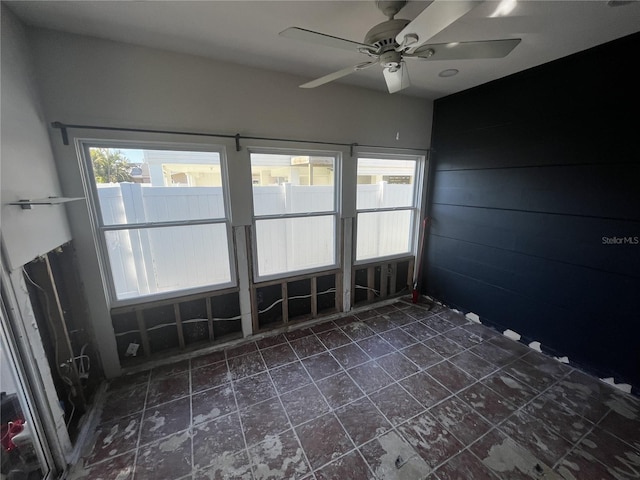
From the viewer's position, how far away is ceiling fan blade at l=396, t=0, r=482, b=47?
2.96ft

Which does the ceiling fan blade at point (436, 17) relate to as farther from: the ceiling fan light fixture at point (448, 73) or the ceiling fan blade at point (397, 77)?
the ceiling fan light fixture at point (448, 73)

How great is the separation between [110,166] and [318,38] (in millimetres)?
1958

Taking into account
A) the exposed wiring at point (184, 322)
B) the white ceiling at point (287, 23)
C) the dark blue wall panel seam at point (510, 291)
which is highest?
the white ceiling at point (287, 23)

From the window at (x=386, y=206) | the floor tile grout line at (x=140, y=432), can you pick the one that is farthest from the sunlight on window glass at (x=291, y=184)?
the floor tile grout line at (x=140, y=432)

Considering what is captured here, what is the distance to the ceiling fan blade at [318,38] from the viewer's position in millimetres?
1151

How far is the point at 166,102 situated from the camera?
2.08 m

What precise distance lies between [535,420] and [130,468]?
8.95 feet

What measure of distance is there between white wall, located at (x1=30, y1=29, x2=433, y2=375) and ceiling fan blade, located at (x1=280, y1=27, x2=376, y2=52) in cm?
133

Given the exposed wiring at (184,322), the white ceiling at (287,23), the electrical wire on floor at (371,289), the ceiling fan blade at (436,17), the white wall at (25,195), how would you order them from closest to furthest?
the ceiling fan blade at (436,17), the white wall at (25,195), the white ceiling at (287,23), the exposed wiring at (184,322), the electrical wire on floor at (371,289)

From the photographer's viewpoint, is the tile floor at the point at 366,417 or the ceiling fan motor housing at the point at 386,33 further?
the tile floor at the point at 366,417

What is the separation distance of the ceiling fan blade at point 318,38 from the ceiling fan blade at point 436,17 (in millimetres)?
238

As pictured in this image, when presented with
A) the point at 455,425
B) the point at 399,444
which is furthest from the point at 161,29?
the point at 455,425

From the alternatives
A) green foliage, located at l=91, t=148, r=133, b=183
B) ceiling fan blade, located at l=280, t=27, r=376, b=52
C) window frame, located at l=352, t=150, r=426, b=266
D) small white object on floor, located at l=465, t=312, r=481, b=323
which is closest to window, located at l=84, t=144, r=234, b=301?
green foliage, located at l=91, t=148, r=133, b=183

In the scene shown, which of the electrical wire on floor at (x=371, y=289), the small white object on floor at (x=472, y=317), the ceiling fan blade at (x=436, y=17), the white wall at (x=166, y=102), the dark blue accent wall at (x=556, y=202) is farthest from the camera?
the electrical wire on floor at (x=371, y=289)
